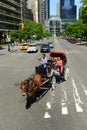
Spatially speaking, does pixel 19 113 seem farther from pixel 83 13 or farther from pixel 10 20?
pixel 10 20

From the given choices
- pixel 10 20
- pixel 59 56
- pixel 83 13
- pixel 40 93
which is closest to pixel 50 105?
pixel 40 93

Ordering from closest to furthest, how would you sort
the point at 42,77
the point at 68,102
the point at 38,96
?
the point at 68,102 < the point at 38,96 < the point at 42,77

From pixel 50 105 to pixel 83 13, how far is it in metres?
70.7

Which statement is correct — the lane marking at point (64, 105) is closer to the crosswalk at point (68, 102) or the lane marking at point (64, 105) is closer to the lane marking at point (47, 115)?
the crosswalk at point (68, 102)

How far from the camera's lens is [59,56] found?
1995 centimetres

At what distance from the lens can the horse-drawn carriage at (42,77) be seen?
12.0 meters

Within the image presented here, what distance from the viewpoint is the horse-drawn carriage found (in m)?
12.0

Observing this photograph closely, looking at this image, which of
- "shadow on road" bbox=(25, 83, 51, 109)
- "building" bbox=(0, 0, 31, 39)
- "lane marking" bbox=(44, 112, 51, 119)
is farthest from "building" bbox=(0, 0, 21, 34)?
"lane marking" bbox=(44, 112, 51, 119)

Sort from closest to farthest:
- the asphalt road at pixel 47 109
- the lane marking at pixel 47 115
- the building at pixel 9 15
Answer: the asphalt road at pixel 47 109
the lane marking at pixel 47 115
the building at pixel 9 15

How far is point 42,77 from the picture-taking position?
1502 cm

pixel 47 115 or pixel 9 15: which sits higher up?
pixel 9 15

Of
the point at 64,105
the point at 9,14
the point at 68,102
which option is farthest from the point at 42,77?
the point at 9,14

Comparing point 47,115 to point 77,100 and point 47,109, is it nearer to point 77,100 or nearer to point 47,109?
point 47,109

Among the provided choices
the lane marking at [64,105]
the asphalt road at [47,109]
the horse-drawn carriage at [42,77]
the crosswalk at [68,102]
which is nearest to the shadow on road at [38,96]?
the asphalt road at [47,109]
